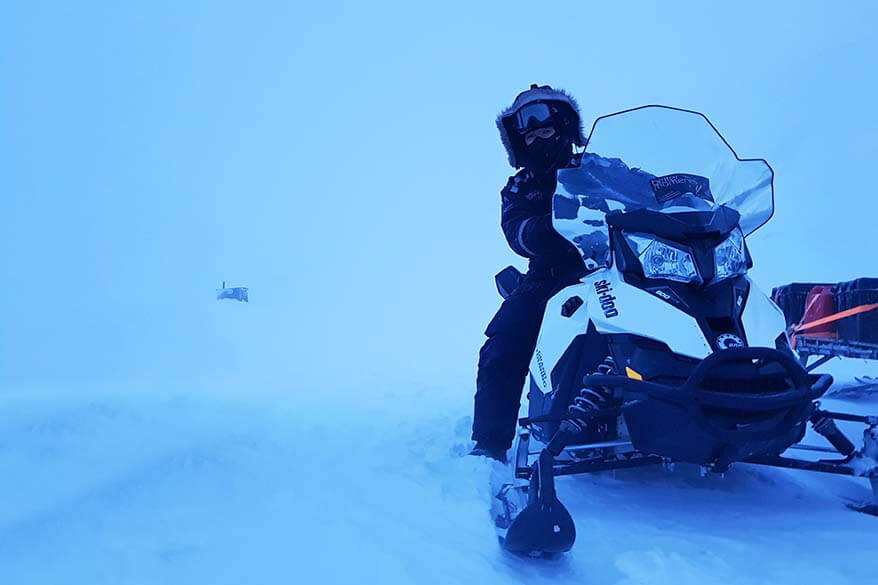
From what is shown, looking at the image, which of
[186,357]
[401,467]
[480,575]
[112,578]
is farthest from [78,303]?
[480,575]

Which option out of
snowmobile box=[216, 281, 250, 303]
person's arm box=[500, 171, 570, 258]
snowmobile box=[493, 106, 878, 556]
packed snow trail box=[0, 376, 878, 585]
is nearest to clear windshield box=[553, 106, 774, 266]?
snowmobile box=[493, 106, 878, 556]

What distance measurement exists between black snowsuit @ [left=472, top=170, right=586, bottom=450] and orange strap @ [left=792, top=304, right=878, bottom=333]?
2590 mm

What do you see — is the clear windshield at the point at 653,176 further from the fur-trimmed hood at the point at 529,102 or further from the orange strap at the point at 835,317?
the orange strap at the point at 835,317

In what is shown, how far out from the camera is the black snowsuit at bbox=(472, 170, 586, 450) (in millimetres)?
3137

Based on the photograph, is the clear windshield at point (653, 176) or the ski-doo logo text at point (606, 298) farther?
the clear windshield at point (653, 176)

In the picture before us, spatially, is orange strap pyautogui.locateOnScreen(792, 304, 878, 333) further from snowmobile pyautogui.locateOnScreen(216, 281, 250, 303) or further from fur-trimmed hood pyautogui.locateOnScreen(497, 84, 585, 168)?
snowmobile pyautogui.locateOnScreen(216, 281, 250, 303)

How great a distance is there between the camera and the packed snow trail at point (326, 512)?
6.06 feet

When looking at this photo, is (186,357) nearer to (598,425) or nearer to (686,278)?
(598,425)

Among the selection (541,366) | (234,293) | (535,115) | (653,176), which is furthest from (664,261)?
(234,293)

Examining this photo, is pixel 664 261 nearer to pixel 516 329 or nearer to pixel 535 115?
pixel 516 329

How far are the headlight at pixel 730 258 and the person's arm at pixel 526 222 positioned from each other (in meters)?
0.85

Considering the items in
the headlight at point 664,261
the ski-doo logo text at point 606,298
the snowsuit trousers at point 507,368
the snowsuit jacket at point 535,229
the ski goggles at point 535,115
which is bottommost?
the snowsuit trousers at point 507,368

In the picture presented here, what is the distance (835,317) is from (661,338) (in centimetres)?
326

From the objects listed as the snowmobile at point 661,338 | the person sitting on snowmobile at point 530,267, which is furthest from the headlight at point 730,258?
the person sitting on snowmobile at point 530,267
